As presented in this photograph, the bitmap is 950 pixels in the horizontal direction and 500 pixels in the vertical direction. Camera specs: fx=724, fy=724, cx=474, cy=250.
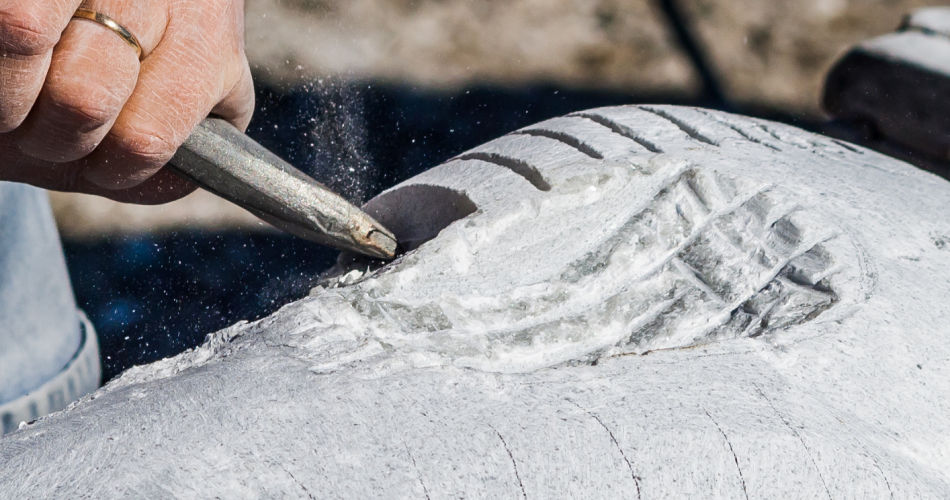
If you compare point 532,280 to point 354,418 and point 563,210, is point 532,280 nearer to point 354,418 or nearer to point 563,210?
point 563,210

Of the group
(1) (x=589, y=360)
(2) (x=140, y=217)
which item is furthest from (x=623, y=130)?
(2) (x=140, y=217)

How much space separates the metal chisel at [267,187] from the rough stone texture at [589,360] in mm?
71

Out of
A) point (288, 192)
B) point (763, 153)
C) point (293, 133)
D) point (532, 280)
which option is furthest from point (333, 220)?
point (293, 133)

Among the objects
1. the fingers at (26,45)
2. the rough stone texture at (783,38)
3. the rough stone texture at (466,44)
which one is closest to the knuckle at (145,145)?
the fingers at (26,45)

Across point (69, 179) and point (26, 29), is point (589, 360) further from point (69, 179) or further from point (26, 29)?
point (69, 179)

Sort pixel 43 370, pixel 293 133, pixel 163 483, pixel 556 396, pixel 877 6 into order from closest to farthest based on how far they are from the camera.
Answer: pixel 163 483 < pixel 556 396 < pixel 43 370 < pixel 293 133 < pixel 877 6

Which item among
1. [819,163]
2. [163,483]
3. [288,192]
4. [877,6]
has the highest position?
[877,6]

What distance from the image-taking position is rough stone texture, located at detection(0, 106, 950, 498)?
61cm

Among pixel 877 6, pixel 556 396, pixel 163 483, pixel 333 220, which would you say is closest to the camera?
pixel 163 483

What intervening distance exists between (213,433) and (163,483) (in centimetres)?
6

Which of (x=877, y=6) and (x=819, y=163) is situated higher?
(x=877, y=6)

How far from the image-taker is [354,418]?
0.64m

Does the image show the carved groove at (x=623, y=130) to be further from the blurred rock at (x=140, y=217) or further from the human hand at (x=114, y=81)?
the blurred rock at (x=140, y=217)

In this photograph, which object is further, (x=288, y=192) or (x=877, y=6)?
(x=877, y=6)
